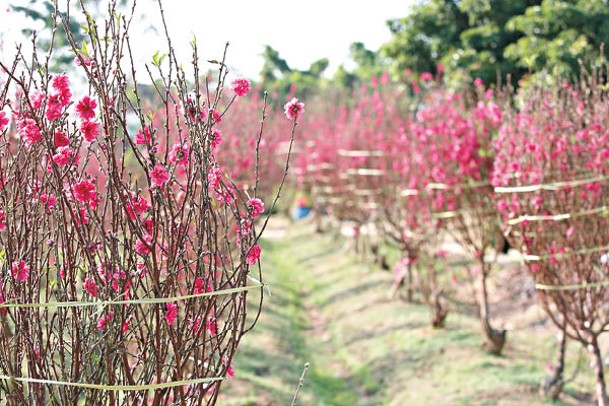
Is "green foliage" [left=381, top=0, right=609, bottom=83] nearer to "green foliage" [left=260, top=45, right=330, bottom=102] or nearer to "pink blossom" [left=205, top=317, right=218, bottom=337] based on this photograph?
"pink blossom" [left=205, top=317, right=218, bottom=337]

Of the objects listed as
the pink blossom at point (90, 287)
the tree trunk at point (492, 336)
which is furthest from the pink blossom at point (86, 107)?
the tree trunk at point (492, 336)

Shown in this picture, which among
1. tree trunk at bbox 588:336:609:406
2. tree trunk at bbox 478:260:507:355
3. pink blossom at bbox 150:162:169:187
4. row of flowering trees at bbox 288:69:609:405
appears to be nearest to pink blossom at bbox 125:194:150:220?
pink blossom at bbox 150:162:169:187

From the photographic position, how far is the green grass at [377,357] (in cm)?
650

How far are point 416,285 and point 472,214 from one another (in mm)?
3987

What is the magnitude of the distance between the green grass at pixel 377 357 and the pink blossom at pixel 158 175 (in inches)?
167

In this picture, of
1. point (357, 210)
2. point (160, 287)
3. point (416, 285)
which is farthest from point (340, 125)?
point (160, 287)

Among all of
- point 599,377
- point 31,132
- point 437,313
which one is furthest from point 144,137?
point 437,313

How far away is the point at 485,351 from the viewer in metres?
7.51

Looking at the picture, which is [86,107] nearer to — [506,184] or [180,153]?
[180,153]

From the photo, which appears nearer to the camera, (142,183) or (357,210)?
(142,183)

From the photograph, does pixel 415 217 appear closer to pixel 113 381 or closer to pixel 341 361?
pixel 341 361

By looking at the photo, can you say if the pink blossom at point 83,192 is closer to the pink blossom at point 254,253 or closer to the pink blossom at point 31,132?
the pink blossom at point 31,132

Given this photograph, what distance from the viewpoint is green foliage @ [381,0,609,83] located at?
11586mm

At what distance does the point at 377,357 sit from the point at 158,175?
20.6ft
